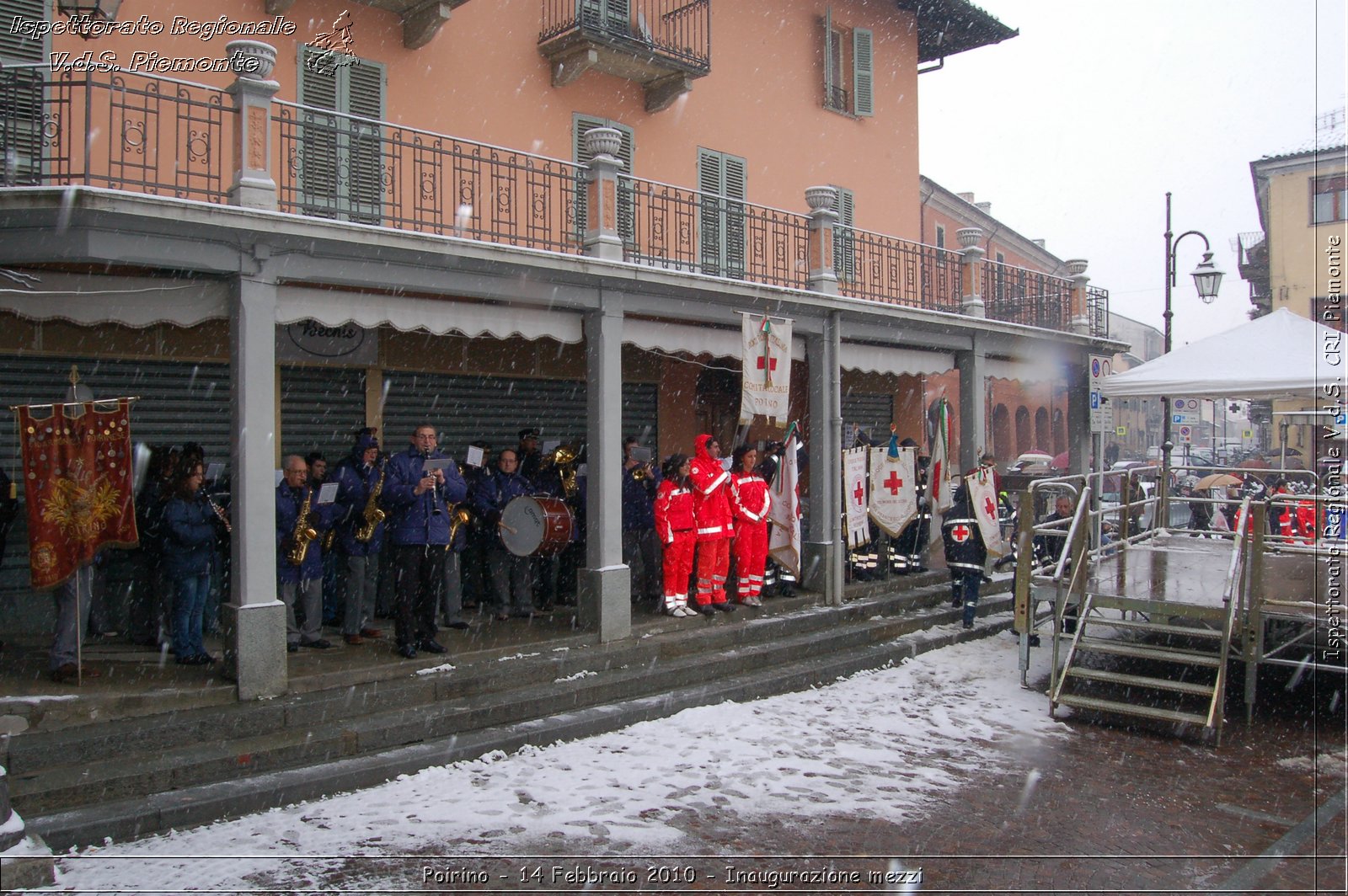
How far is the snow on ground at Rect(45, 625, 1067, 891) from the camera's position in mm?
5480

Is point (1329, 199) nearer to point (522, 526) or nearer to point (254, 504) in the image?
point (522, 526)

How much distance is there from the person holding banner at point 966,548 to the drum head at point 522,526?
5.25m

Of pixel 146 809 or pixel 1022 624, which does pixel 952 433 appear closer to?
pixel 1022 624

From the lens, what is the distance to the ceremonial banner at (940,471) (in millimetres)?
13266

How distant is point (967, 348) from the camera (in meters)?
14.6

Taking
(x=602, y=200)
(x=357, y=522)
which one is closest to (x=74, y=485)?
(x=357, y=522)

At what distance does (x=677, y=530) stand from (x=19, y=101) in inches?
265

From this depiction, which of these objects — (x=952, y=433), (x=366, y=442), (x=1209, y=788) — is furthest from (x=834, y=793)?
(x=952, y=433)

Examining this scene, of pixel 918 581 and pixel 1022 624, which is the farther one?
pixel 918 581

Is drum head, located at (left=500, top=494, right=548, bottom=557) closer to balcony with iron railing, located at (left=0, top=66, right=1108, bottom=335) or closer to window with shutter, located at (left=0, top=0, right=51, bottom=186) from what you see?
balcony with iron railing, located at (left=0, top=66, right=1108, bottom=335)

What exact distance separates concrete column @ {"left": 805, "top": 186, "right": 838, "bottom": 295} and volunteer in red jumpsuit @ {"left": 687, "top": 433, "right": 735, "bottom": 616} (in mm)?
2897

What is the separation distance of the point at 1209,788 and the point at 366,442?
24.2 ft

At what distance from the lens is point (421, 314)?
336 inches

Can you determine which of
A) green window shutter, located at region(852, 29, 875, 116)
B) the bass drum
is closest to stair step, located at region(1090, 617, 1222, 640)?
the bass drum
